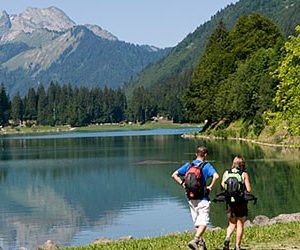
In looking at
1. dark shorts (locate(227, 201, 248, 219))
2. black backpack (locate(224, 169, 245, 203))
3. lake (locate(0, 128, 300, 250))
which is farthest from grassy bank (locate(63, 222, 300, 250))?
lake (locate(0, 128, 300, 250))

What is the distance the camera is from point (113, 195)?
4866cm

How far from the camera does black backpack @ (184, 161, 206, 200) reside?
52.5 feet

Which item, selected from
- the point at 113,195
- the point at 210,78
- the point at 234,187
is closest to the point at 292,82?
the point at 113,195

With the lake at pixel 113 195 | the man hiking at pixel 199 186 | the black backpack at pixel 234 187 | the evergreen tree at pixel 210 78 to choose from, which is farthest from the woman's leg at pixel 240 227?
the evergreen tree at pixel 210 78

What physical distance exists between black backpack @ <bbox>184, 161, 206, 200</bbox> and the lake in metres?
14.4

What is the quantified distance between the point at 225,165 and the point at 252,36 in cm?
5153

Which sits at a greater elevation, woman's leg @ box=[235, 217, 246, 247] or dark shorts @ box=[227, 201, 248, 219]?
dark shorts @ box=[227, 201, 248, 219]

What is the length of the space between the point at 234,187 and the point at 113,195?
3300 cm

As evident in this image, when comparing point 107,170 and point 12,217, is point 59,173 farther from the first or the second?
point 12,217

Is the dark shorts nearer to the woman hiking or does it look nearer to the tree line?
the woman hiking

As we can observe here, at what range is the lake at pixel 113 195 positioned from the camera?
3456 centimetres

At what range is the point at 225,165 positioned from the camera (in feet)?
202

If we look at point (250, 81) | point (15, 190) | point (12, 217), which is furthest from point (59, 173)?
point (250, 81)

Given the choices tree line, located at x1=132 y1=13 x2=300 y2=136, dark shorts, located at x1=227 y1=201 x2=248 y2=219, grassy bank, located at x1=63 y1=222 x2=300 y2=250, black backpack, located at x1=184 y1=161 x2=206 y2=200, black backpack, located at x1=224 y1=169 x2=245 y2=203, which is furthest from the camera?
tree line, located at x1=132 y1=13 x2=300 y2=136
